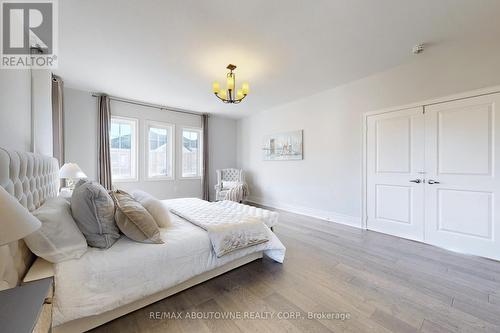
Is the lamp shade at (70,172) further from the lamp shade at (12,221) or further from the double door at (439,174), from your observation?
the double door at (439,174)

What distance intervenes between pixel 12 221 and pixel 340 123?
424cm

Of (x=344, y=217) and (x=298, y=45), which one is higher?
(x=298, y=45)

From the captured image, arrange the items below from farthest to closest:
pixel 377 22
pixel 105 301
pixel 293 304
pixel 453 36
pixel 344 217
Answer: pixel 344 217, pixel 453 36, pixel 377 22, pixel 293 304, pixel 105 301

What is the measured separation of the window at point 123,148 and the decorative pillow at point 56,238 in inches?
139

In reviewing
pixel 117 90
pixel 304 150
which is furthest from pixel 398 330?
pixel 117 90

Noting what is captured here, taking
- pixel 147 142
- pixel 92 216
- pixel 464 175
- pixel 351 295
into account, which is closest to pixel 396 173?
pixel 464 175

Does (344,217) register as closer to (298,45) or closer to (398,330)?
(398,330)

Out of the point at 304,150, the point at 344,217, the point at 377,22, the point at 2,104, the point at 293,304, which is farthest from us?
the point at 304,150

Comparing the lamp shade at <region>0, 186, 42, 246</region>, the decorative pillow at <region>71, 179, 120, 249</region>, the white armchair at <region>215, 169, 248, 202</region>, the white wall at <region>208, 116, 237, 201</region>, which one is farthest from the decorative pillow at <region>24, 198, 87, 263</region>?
the white wall at <region>208, 116, 237, 201</region>

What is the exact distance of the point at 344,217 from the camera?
3797mm

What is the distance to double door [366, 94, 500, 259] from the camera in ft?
8.05

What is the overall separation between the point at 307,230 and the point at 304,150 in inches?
73.1

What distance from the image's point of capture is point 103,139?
4.24 m

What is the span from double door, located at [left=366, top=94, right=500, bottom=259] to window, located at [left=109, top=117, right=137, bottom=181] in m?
5.08
